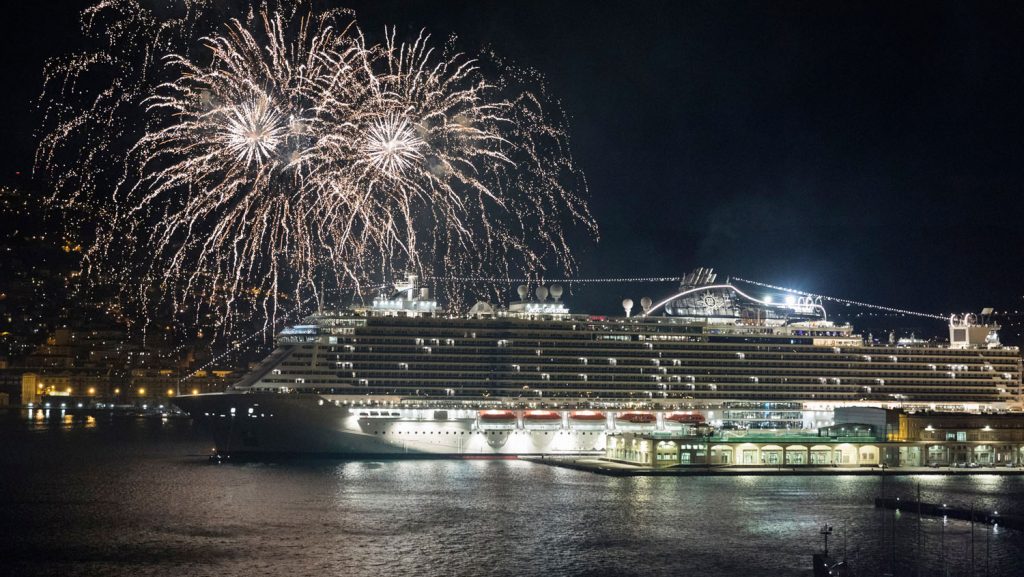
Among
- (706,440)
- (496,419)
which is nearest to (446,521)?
(496,419)

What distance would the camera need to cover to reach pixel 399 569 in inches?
1336

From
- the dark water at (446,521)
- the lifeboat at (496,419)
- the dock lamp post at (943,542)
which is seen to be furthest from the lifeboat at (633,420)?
the dock lamp post at (943,542)

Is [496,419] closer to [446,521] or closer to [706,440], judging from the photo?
[706,440]

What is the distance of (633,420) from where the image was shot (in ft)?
240

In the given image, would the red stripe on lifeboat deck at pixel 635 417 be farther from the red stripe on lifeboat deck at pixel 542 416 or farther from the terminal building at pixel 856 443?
the red stripe on lifeboat deck at pixel 542 416

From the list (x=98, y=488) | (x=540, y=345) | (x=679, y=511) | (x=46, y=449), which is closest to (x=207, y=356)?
(x=46, y=449)

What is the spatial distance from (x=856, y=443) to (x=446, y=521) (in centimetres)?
3617

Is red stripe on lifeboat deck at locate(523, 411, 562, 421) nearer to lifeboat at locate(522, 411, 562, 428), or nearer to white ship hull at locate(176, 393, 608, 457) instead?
lifeboat at locate(522, 411, 562, 428)

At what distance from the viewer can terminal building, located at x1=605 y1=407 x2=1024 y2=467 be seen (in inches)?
2612

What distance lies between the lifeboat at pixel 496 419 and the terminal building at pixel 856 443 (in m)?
6.18

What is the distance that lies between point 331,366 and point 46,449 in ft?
76.0

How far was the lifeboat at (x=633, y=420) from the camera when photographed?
73125mm

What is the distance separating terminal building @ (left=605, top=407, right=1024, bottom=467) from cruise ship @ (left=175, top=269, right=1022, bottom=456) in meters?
3.56

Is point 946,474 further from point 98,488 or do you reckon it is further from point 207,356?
point 207,356
